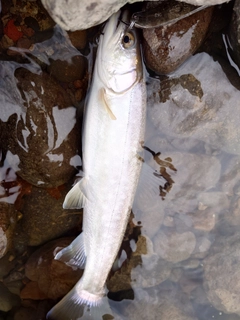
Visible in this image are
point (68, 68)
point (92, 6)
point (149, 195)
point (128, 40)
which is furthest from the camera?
point (149, 195)

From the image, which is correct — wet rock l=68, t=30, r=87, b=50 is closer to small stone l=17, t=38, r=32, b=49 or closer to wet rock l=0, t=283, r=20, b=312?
small stone l=17, t=38, r=32, b=49

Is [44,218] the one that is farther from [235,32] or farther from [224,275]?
[235,32]

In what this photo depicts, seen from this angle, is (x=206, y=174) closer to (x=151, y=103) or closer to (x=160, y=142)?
(x=160, y=142)

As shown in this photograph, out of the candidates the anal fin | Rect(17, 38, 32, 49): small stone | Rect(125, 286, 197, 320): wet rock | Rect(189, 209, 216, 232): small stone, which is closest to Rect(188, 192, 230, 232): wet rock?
Rect(189, 209, 216, 232): small stone

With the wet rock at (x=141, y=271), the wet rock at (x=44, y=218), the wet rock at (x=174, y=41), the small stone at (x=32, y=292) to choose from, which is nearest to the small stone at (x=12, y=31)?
the wet rock at (x=174, y=41)

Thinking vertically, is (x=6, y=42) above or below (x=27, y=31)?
below

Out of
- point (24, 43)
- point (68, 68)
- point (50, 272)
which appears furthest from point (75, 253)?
point (24, 43)

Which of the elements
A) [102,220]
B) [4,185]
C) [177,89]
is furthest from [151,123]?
[4,185]
